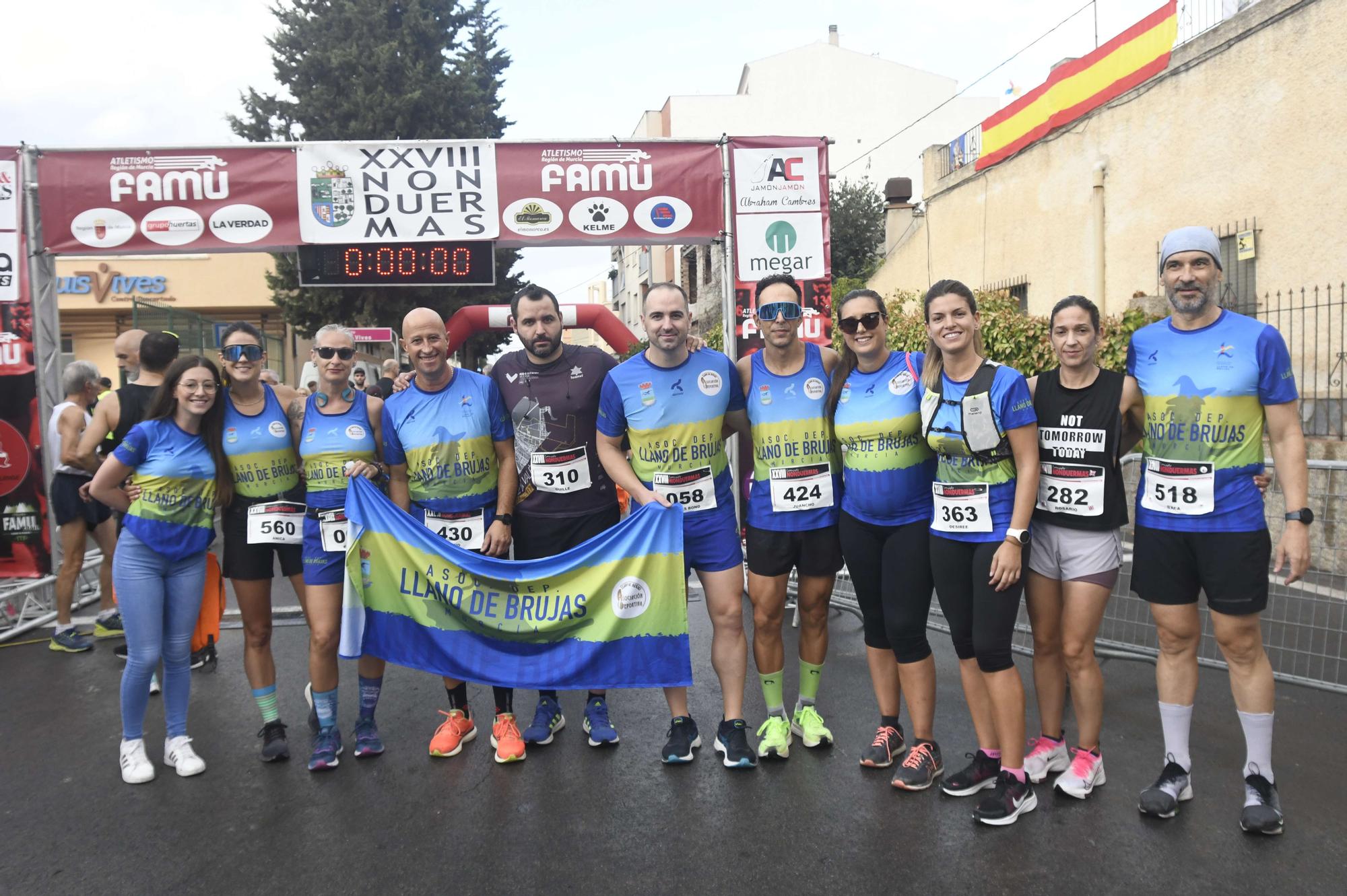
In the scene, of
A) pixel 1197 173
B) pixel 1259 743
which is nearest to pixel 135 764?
pixel 1259 743

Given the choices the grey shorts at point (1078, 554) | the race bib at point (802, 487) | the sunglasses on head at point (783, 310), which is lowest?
the grey shorts at point (1078, 554)

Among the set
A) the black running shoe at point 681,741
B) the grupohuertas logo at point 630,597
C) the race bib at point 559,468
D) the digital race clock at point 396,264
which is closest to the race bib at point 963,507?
the grupohuertas logo at point 630,597

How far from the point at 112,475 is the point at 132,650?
0.81 meters

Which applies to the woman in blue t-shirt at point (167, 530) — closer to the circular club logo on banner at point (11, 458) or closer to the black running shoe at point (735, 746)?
the black running shoe at point (735, 746)

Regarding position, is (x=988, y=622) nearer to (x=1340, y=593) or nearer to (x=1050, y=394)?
(x=1050, y=394)

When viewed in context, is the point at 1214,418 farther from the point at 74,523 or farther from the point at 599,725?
the point at 74,523

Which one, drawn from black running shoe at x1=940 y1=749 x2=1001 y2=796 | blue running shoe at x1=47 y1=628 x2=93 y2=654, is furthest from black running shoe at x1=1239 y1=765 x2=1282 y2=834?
blue running shoe at x1=47 y1=628 x2=93 y2=654

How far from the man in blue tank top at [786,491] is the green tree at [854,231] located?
23.9 metres

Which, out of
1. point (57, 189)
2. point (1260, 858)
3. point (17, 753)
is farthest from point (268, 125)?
point (1260, 858)

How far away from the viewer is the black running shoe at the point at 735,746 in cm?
409

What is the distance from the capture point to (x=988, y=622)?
3.60 metres

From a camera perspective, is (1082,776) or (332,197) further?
(332,197)

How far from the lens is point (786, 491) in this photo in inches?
163

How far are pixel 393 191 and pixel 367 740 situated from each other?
15.2 ft
